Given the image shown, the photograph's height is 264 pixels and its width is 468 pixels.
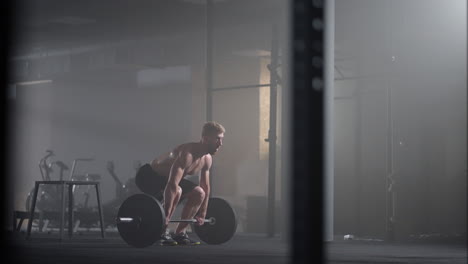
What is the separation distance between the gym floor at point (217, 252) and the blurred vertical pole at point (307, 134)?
170 inches

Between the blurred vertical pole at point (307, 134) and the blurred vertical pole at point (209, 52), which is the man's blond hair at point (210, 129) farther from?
the blurred vertical pole at point (307, 134)

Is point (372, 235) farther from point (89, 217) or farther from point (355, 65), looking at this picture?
point (89, 217)

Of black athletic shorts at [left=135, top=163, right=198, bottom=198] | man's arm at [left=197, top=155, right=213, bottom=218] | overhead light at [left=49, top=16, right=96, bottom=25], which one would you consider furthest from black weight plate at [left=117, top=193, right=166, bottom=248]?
overhead light at [left=49, top=16, right=96, bottom=25]

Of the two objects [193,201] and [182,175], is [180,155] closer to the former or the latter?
[182,175]

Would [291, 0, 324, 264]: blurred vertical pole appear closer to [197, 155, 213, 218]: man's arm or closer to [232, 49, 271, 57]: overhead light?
[197, 155, 213, 218]: man's arm

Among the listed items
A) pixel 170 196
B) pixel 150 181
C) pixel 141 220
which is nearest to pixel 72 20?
pixel 150 181

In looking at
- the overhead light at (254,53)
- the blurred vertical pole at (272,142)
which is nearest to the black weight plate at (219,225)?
the blurred vertical pole at (272,142)

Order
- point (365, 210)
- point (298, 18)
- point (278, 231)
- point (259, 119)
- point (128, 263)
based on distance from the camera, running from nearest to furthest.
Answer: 1. point (298, 18)
2. point (128, 263)
3. point (365, 210)
4. point (278, 231)
5. point (259, 119)

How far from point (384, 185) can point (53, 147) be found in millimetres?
8476

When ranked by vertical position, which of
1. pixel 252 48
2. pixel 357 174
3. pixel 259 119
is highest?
pixel 252 48

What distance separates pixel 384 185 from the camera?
9156mm

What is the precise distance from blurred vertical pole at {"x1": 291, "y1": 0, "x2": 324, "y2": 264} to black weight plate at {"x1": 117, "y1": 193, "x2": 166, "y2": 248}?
5.40 meters

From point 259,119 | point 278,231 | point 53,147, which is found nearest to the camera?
point 278,231

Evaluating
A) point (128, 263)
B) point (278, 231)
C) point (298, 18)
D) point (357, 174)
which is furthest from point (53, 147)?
point (298, 18)
